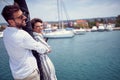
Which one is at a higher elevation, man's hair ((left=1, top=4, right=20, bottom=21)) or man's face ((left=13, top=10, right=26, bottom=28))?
man's hair ((left=1, top=4, right=20, bottom=21))

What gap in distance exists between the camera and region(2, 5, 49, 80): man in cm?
152

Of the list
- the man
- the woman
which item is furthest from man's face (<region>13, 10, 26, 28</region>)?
the woman

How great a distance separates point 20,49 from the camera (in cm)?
155

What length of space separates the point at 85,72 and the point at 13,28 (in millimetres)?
9742

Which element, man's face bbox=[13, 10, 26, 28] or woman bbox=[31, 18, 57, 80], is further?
woman bbox=[31, 18, 57, 80]

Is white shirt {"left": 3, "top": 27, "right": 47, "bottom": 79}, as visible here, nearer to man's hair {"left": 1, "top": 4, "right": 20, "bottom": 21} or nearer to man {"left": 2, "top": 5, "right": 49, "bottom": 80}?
man {"left": 2, "top": 5, "right": 49, "bottom": 80}

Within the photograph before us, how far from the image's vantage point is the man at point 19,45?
4.99ft

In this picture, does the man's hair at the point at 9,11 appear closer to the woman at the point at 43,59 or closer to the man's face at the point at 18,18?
the man's face at the point at 18,18

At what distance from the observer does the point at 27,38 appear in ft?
4.97

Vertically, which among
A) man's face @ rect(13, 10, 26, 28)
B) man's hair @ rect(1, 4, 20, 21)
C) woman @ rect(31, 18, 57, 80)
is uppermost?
man's hair @ rect(1, 4, 20, 21)

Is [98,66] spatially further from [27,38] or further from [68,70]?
[27,38]

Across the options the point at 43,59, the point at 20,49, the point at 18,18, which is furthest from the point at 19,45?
the point at 43,59

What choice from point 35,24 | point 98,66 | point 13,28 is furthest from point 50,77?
point 98,66

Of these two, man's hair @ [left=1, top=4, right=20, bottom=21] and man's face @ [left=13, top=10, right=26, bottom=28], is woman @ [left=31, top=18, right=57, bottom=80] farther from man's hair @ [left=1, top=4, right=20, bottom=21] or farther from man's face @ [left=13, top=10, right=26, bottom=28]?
man's hair @ [left=1, top=4, right=20, bottom=21]
